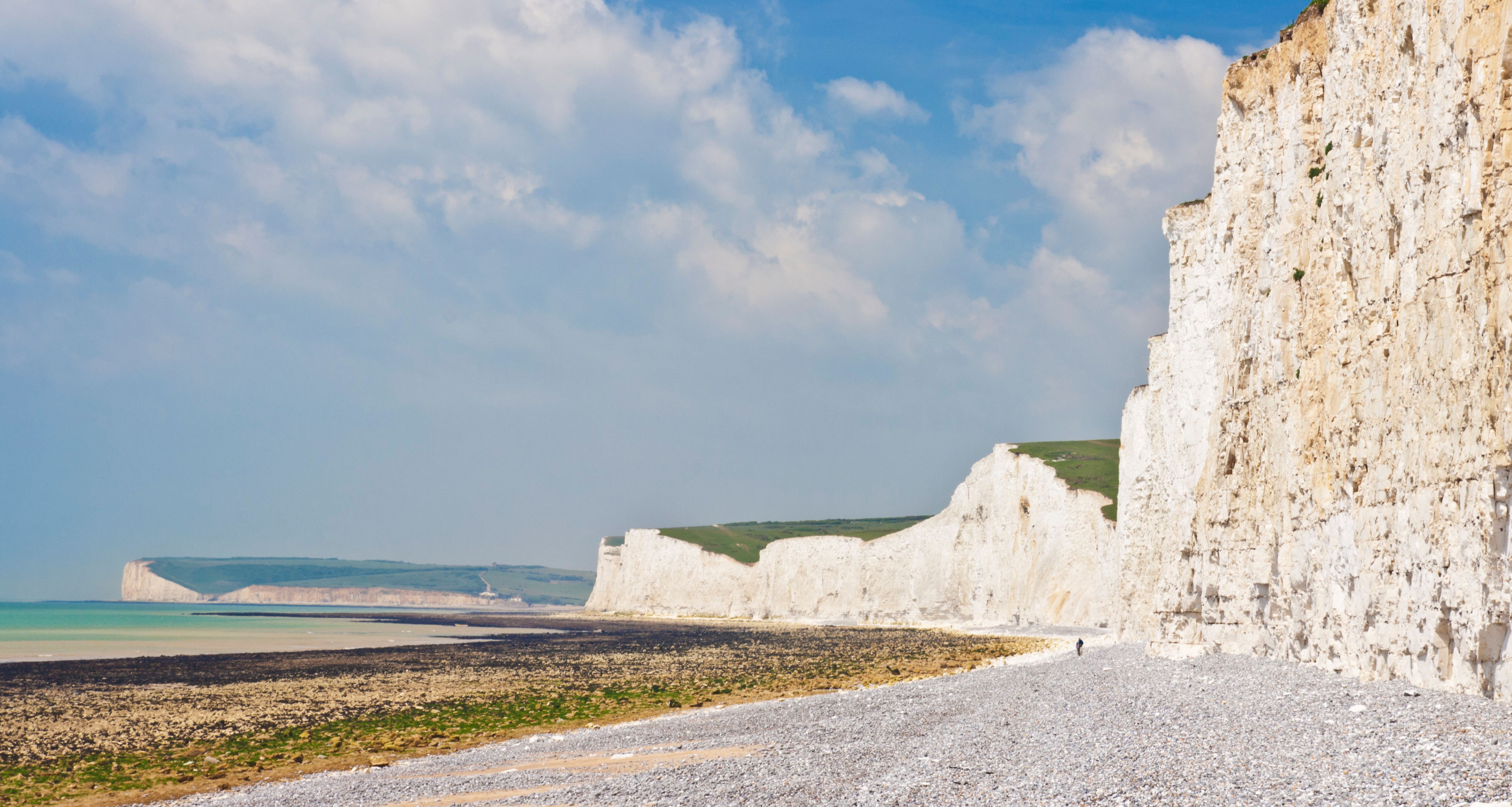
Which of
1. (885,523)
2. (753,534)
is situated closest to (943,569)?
(753,534)

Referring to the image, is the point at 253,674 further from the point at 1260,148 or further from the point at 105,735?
the point at 1260,148

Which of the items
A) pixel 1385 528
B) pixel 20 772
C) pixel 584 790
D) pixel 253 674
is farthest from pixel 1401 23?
pixel 253 674

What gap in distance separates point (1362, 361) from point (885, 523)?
15473cm

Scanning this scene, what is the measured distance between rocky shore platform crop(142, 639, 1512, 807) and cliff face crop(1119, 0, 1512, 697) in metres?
1.18

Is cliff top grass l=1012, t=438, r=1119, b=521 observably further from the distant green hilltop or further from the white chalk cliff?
the white chalk cliff

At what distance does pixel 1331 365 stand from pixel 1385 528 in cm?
376

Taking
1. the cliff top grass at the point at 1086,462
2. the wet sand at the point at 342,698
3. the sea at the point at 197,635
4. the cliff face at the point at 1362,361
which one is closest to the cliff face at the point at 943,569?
the cliff top grass at the point at 1086,462

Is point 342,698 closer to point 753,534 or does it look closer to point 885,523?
point 753,534

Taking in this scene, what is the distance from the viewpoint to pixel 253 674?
31969 millimetres

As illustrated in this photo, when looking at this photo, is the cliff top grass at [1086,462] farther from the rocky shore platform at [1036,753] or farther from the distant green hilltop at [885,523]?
the rocky shore platform at [1036,753]

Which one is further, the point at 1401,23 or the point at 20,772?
the point at 20,772

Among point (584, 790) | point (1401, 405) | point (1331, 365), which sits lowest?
point (584, 790)

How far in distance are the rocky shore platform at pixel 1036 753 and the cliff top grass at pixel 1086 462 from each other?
37.0m

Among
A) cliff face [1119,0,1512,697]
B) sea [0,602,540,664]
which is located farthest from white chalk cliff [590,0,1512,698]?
sea [0,602,540,664]
